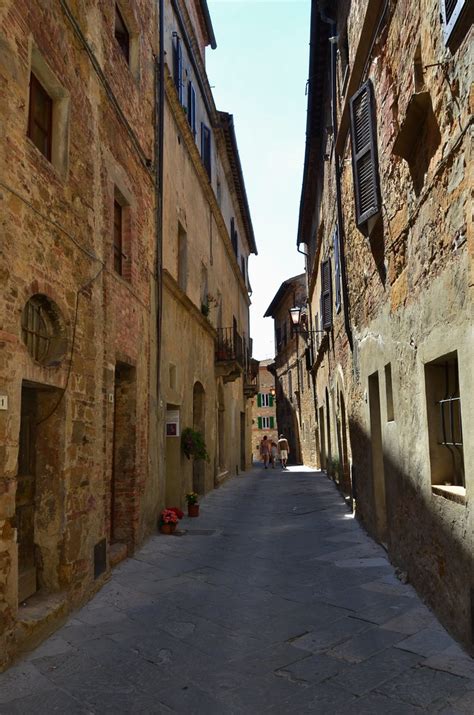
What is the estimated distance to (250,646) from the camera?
4305mm

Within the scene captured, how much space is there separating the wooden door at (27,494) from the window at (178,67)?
340 inches

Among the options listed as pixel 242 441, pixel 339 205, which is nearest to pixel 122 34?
pixel 339 205

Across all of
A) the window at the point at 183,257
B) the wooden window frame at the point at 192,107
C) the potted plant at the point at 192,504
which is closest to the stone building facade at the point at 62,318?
the potted plant at the point at 192,504

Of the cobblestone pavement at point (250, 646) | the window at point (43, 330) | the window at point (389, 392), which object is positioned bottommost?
the cobblestone pavement at point (250, 646)

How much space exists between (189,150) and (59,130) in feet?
26.5

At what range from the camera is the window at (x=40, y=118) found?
17.4 ft

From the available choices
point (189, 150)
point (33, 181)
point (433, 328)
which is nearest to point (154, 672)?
point (433, 328)

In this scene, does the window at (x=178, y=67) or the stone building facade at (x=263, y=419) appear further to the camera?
the stone building facade at (x=263, y=419)

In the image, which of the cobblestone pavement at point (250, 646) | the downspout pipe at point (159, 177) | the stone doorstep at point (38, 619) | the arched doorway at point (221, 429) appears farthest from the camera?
the arched doorway at point (221, 429)

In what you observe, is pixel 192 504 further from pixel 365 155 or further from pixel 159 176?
pixel 365 155

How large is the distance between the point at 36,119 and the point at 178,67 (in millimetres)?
7819

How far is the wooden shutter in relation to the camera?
6.83m

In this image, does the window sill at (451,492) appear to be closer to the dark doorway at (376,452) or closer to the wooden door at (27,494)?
the dark doorway at (376,452)

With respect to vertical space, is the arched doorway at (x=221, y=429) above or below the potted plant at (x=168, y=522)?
above
